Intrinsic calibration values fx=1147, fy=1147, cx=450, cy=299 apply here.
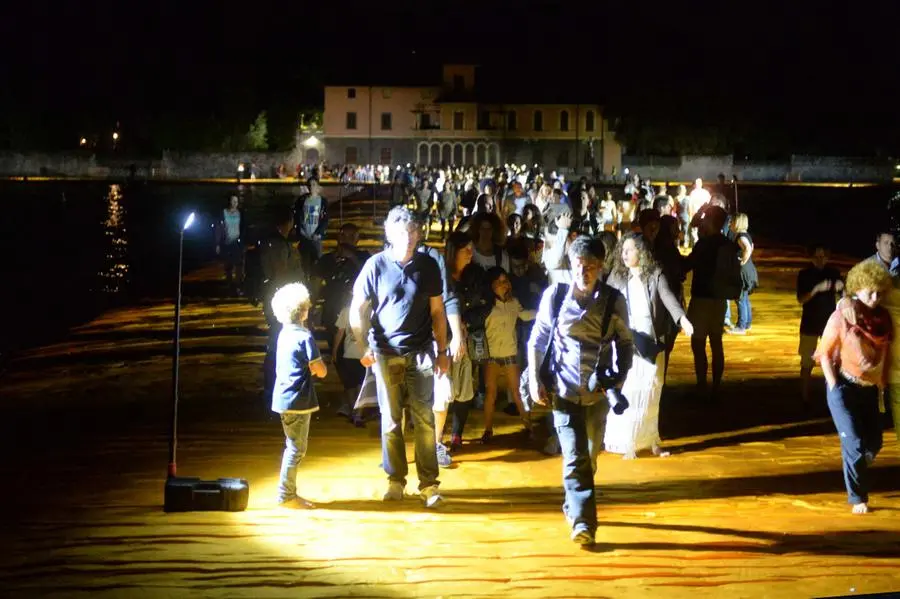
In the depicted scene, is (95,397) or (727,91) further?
(727,91)

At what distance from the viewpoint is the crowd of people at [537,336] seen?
6.80m

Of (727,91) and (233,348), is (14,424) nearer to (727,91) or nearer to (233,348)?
(233,348)

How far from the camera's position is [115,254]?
3472cm

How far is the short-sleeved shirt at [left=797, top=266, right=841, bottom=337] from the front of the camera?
33.6 feet

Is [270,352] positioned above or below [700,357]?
above

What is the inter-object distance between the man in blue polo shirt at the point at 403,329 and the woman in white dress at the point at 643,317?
1.88 metres

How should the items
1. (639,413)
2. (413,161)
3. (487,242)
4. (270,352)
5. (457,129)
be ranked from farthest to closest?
(413,161), (457,129), (270,352), (487,242), (639,413)

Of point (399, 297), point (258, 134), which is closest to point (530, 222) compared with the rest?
point (399, 297)

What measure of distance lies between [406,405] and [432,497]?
0.65 m

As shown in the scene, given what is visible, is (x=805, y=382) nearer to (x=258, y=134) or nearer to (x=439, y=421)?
(x=439, y=421)

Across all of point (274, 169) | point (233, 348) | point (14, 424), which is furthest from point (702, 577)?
point (274, 169)

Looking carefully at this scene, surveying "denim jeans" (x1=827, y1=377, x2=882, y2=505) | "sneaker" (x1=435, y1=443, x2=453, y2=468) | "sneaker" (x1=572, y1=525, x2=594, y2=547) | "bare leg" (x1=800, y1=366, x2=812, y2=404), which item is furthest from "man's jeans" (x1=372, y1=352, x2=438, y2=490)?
"bare leg" (x1=800, y1=366, x2=812, y2=404)

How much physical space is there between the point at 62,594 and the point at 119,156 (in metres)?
97.3

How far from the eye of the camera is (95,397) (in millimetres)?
11906
